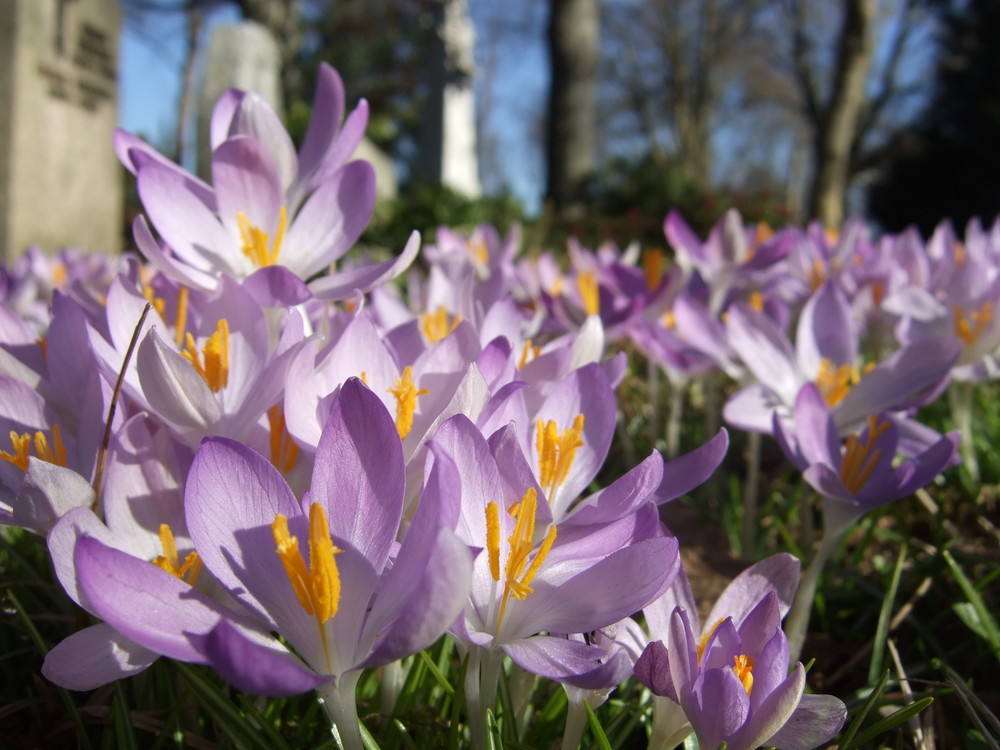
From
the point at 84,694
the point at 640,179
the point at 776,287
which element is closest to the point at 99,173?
the point at 776,287

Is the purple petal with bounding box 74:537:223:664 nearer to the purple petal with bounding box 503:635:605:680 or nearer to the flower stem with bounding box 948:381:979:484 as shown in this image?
the purple petal with bounding box 503:635:605:680

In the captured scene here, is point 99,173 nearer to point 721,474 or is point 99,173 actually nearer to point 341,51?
point 721,474

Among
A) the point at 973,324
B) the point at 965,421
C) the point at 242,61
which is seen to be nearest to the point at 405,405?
the point at 973,324

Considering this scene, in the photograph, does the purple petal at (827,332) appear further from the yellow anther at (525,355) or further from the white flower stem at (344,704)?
the white flower stem at (344,704)

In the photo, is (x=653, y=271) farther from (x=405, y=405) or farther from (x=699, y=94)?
(x=699, y=94)

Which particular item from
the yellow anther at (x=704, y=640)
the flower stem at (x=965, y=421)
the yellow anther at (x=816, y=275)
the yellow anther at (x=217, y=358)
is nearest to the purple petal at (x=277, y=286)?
the yellow anther at (x=217, y=358)

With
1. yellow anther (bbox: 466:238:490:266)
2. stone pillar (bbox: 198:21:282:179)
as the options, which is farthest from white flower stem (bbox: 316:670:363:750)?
stone pillar (bbox: 198:21:282:179)
